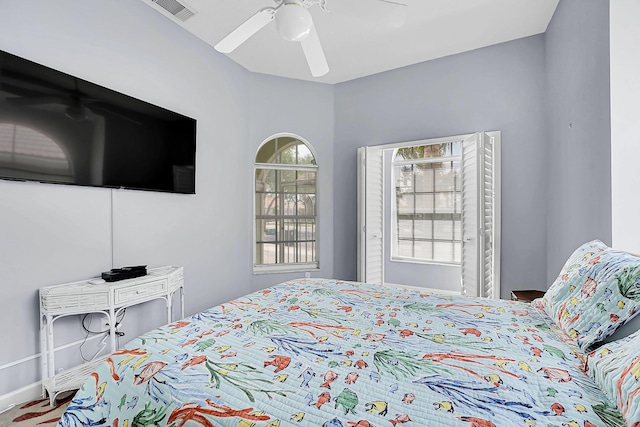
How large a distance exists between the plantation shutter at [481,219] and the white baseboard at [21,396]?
349 centimetres

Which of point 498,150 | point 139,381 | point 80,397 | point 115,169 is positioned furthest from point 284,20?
point 498,150

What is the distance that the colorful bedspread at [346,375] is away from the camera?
2.65 feet

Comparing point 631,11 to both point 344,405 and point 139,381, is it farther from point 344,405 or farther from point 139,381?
point 139,381

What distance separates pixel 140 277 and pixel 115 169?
816mm

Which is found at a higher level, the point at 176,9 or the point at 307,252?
the point at 176,9

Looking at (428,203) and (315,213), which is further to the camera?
(428,203)

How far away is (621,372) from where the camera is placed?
80 cm

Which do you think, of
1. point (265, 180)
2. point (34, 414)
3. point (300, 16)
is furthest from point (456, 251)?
point (34, 414)

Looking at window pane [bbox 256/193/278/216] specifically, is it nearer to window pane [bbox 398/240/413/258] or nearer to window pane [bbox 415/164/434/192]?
window pane [bbox 398/240/413/258]

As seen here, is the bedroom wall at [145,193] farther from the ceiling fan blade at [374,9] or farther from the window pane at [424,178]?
the ceiling fan blade at [374,9]

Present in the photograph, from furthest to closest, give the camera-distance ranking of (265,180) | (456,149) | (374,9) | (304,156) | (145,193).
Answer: (456,149) → (304,156) → (265,180) → (145,193) → (374,9)

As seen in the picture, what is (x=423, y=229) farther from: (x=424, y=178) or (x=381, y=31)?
(x=381, y=31)

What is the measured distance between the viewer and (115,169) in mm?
2348

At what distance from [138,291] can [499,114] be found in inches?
143
